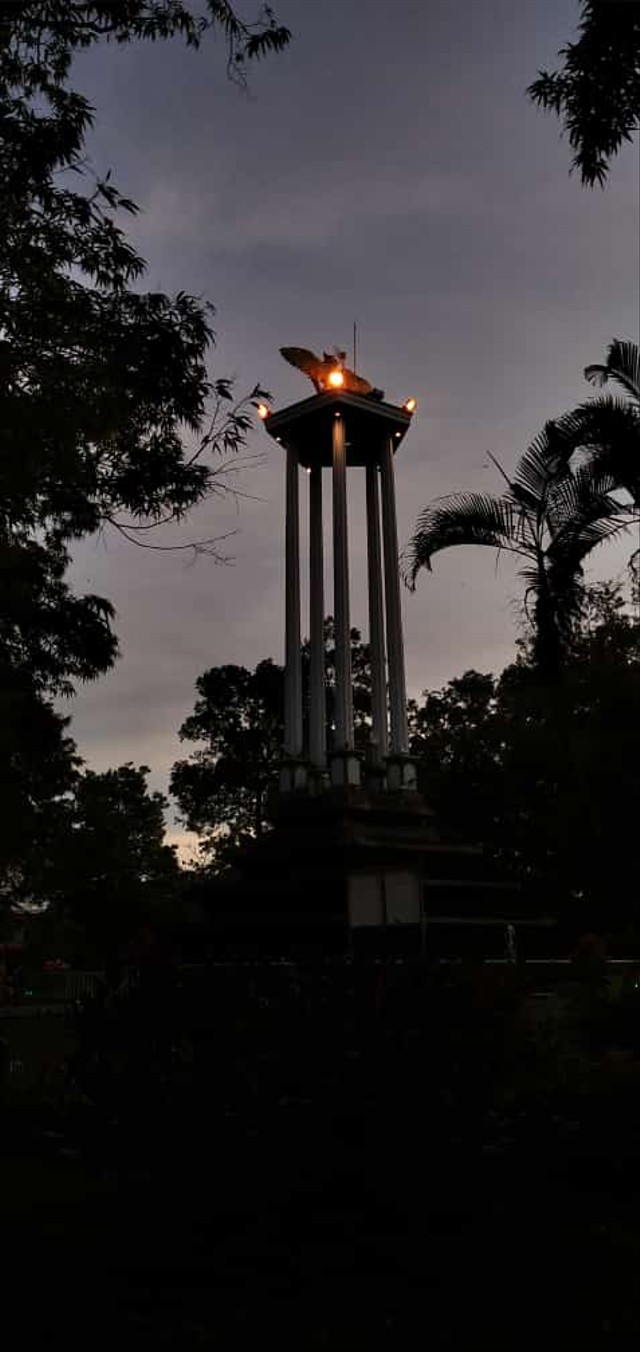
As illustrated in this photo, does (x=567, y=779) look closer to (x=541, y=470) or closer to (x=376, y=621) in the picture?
(x=376, y=621)

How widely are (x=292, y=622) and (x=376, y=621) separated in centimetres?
223

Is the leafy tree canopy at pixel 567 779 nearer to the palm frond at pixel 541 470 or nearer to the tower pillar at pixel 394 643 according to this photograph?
the tower pillar at pixel 394 643

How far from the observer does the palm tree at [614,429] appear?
15.1 meters

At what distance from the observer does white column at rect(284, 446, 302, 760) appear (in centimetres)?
2630

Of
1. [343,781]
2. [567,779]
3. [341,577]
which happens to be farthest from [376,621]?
[567,779]

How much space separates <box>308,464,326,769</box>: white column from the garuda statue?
2950 millimetres

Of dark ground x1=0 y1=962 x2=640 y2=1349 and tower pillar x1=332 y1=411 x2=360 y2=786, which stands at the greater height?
tower pillar x1=332 y1=411 x2=360 y2=786

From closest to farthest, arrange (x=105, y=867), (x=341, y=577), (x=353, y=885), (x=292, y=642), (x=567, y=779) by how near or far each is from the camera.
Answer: (x=353, y=885) < (x=341, y=577) < (x=292, y=642) < (x=567, y=779) < (x=105, y=867)

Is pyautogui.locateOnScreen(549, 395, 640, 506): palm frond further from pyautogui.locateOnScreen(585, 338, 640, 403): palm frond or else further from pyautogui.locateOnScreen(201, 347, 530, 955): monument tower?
pyautogui.locateOnScreen(201, 347, 530, 955): monument tower

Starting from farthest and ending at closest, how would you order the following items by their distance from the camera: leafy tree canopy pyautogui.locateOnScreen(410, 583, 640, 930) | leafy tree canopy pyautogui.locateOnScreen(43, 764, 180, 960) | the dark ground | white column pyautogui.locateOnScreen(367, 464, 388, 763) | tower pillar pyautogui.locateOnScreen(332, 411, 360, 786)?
leafy tree canopy pyautogui.locateOnScreen(43, 764, 180, 960) → leafy tree canopy pyautogui.locateOnScreen(410, 583, 640, 930) → white column pyautogui.locateOnScreen(367, 464, 388, 763) → tower pillar pyautogui.locateOnScreen(332, 411, 360, 786) → the dark ground

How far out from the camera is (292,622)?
27266 millimetres

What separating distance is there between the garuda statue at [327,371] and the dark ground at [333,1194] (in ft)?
76.4

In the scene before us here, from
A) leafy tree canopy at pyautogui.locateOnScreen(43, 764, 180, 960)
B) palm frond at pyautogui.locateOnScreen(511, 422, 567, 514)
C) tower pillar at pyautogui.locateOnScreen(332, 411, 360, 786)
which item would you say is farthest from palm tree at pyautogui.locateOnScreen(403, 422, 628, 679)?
leafy tree canopy at pyautogui.locateOnScreen(43, 764, 180, 960)

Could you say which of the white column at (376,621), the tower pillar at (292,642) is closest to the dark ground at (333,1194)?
the tower pillar at (292,642)
